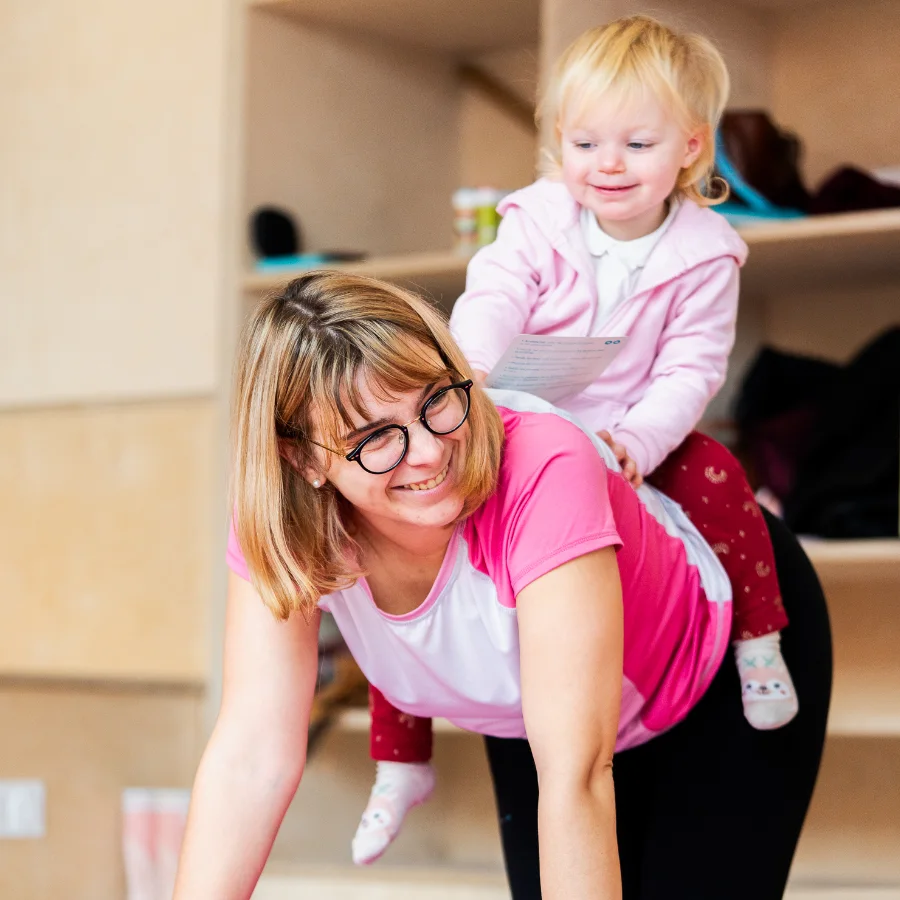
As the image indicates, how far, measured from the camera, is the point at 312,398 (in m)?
1.07

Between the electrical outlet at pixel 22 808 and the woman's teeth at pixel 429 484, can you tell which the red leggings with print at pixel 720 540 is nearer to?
the woman's teeth at pixel 429 484

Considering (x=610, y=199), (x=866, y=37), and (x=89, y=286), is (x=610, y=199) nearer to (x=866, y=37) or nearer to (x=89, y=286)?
(x=866, y=37)

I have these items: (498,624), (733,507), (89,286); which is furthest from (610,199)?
(89,286)

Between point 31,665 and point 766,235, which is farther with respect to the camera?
point 31,665

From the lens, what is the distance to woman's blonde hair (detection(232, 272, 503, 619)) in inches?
41.3

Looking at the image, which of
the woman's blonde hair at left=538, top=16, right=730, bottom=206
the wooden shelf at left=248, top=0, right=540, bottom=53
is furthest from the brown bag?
the woman's blonde hair at left=538, top=16, right=730, bottom=206

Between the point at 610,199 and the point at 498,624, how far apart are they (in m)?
0.48

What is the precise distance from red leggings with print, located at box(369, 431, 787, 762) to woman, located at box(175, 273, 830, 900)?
0.06 meters

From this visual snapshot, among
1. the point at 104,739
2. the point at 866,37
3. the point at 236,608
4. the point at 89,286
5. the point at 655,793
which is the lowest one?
the point at 104,739

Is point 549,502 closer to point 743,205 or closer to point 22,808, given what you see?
point 743,205

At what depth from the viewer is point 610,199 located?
1.34 m

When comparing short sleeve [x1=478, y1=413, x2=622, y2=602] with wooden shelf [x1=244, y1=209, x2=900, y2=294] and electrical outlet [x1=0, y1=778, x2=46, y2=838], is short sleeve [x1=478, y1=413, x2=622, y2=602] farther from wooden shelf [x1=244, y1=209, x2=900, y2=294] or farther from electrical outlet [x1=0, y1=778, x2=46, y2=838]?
electrical outlet [x1=0, y1=778, x2=46, y2=838]

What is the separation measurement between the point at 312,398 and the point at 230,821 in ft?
1.28

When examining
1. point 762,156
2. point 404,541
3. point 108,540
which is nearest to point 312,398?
point 404,541
